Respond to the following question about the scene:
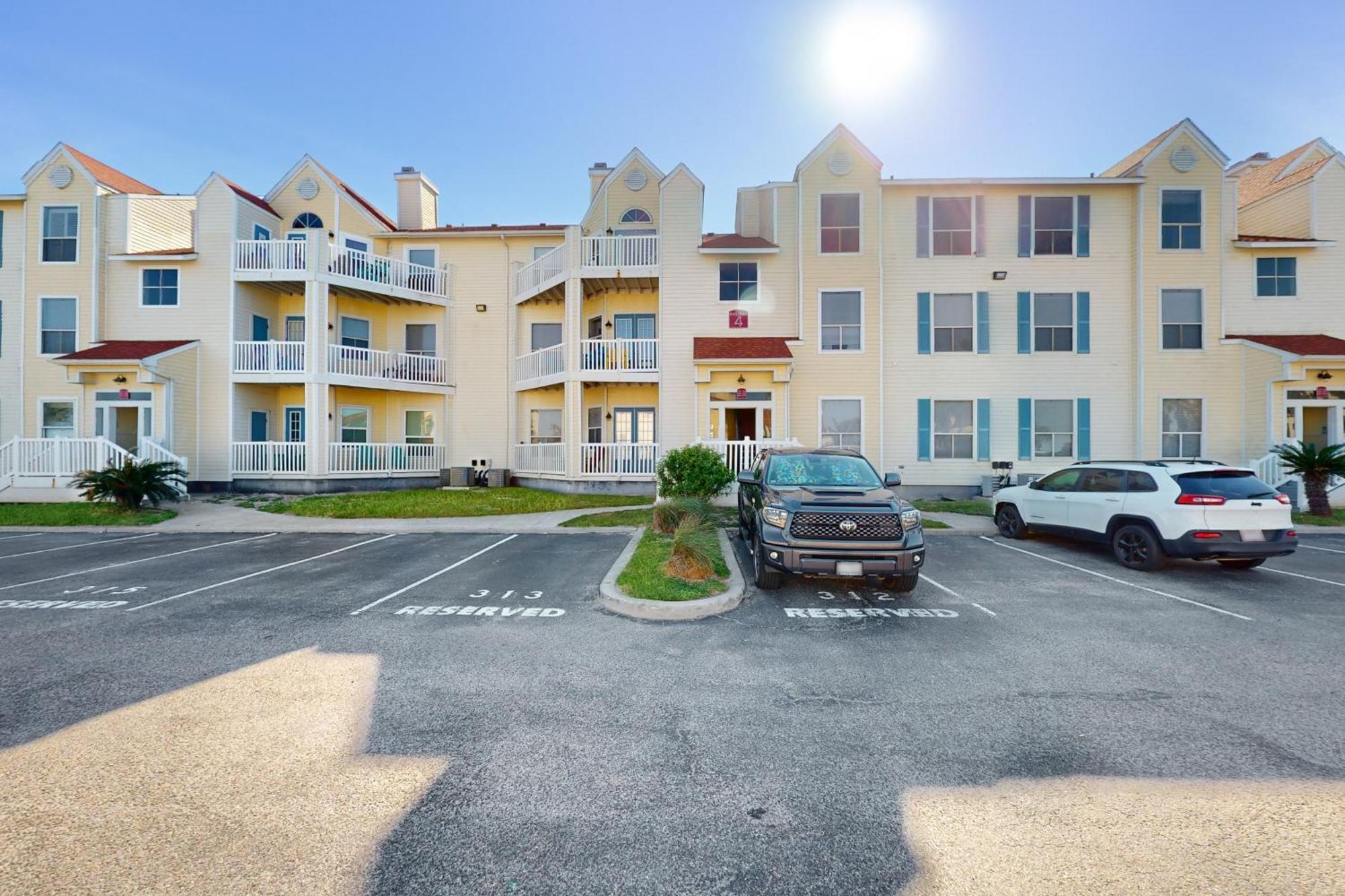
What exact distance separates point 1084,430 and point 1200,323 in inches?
197

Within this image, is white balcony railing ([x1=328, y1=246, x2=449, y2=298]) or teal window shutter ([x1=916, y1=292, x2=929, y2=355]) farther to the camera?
white balcony railing ([x1=328, y1=246, x2=449, y2=298])

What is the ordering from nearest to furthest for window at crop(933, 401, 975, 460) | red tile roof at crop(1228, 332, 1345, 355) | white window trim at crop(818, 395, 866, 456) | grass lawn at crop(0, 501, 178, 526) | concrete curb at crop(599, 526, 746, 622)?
concrete curb at crop(599, 526, 746, 622) → grass lawn at crop(0, 501, 178, 526) → red tile roof at crop(1228, 332, 1345, 355) → white window trim at crop(818, 395, 866, 456) → window at crop(933, 401, 975, 460)

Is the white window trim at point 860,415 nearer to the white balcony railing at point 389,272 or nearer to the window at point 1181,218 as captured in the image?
the window at point 1181,218

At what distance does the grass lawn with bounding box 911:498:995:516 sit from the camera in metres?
15.6

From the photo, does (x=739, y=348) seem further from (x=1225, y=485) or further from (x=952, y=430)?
(x=1225, y=485)

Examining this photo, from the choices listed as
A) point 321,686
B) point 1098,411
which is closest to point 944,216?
point 1098,411

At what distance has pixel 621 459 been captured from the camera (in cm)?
1936

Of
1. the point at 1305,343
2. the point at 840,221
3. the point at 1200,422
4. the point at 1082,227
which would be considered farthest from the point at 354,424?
the point at 1305,343

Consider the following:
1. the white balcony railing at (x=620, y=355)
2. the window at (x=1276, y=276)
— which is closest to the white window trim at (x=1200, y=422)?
the window at (x=1276, y=276)

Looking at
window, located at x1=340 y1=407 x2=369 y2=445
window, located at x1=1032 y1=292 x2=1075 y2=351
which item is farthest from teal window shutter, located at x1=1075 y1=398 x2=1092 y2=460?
window, located at x1=340 y1=407 x2=369 y2=445

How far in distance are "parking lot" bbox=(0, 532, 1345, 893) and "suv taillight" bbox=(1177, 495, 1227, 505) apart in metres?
1.23

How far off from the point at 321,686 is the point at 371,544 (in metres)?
7.90

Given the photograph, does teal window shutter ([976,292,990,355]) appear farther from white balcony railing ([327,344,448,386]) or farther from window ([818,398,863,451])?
white balcony railing ([327,344,448,386])

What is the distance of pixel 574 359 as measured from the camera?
19.3 metres
